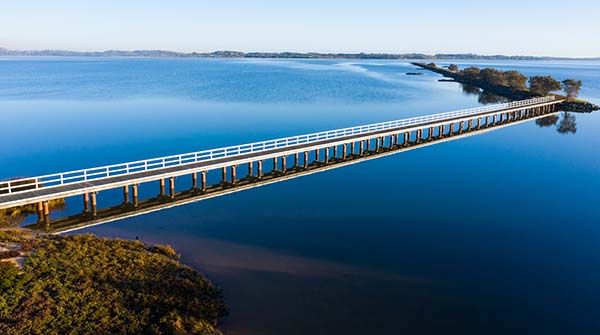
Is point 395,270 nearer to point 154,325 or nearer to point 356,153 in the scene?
point 154,325

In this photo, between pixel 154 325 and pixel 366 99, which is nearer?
pixel 154 325

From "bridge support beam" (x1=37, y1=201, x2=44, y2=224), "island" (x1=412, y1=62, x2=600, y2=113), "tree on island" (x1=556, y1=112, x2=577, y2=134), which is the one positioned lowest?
"bridge support beam" (x1=37, y1=201, x2=44, y2=224)

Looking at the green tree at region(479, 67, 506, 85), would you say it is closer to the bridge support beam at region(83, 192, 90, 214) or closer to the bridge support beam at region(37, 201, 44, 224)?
the bridge support beam at region(83, 192, 90, 214)

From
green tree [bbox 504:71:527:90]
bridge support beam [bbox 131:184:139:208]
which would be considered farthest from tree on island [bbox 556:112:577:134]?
bridge support beam [bbox 131:184:139:208]

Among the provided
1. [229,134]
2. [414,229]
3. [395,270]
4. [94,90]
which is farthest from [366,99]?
[395,270]

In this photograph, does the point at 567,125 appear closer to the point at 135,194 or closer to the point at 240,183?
the point at 240,183

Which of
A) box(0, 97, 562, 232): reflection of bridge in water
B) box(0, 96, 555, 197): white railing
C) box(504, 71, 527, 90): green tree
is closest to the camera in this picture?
box(0, 97, 562, 232): reflection of bridge in water

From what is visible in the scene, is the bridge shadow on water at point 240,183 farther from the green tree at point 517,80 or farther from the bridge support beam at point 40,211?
the green tree at point 517,80
